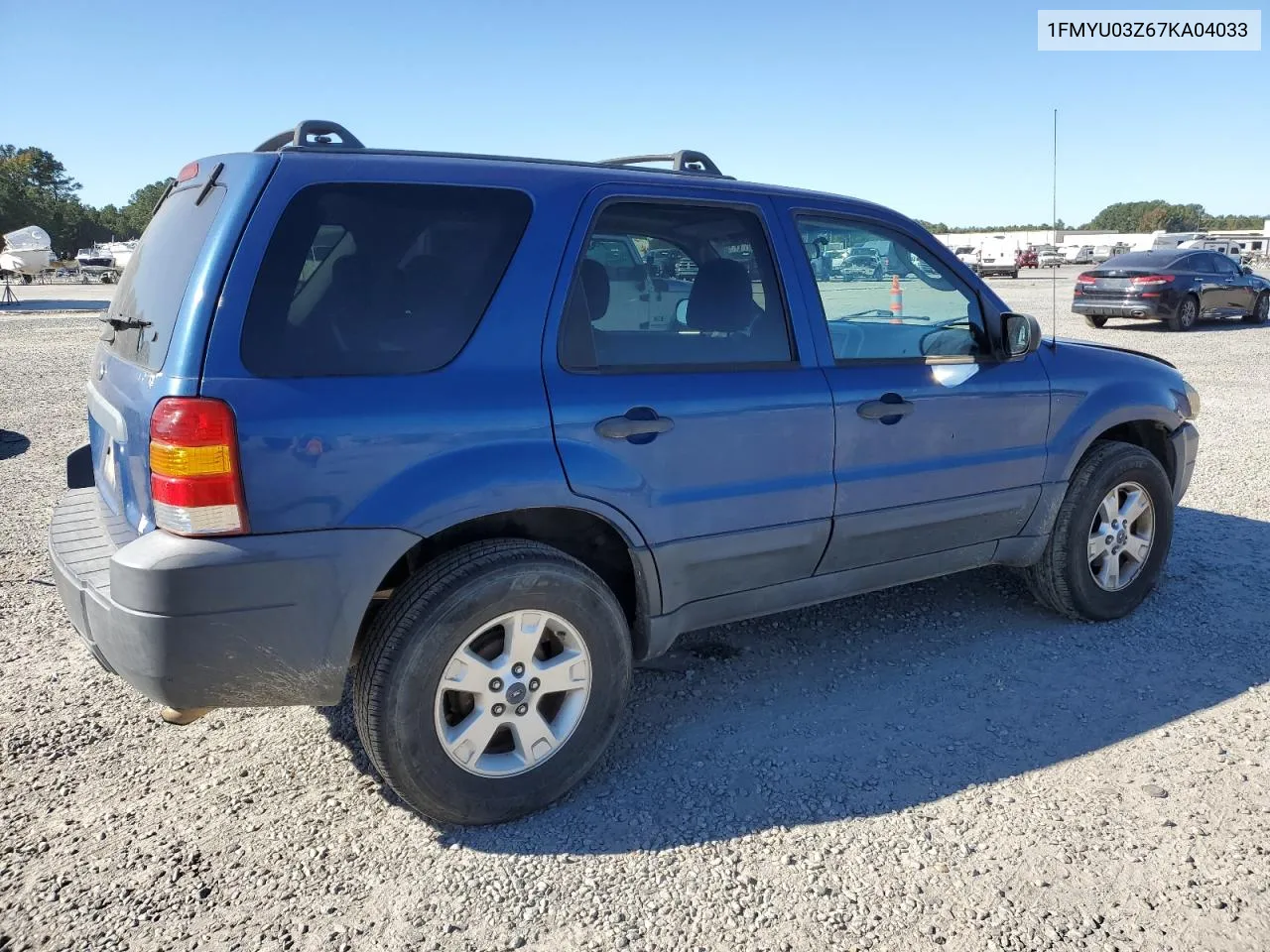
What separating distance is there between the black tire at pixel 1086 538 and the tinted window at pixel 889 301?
0.83m

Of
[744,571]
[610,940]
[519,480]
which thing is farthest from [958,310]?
[610,940]

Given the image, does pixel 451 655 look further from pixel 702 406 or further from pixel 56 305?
pixel 56 305

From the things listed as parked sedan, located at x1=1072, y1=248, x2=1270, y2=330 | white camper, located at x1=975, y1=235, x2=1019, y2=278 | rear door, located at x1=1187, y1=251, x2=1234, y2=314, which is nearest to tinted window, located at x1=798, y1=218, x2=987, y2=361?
parked sedan, located at x1=1072, y1=248, x2=1270, y2=330

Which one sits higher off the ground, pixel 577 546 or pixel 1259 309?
pixel 1259 309

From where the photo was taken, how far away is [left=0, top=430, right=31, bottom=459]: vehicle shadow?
25.4 ft

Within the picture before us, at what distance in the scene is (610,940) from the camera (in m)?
2.38

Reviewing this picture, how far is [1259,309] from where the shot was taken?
19125 millimetres

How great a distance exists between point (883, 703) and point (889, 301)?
5.21 feet

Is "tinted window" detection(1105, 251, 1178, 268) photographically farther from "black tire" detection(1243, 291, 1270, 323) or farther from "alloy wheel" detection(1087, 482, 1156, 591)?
"alloy wheel" detection(1087, 482, 1156, 591)

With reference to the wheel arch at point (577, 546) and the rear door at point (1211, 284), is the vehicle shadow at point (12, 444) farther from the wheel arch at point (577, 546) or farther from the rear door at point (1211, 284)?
the rear door at point (1211, 284)

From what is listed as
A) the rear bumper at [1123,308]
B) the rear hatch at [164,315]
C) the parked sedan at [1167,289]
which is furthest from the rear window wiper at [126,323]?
the rear bumper at [1123,308]

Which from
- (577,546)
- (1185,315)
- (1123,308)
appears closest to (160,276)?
(577,546)

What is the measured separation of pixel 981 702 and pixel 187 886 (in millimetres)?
2732

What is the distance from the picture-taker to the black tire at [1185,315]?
17.1m
